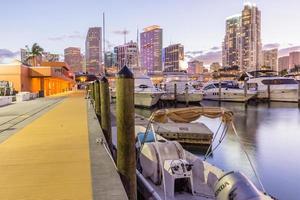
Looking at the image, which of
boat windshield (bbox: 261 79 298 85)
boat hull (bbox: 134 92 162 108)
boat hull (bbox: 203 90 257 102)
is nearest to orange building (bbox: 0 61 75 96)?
boat hull (bbox: 134 92 162 108)

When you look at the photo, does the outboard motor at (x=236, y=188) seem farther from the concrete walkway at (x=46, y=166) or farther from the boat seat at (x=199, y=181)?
the concrete walkway at (x=46, y=166)

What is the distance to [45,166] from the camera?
7074 mm

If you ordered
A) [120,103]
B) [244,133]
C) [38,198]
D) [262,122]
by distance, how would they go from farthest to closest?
[262,122], [244,133], [120,103], [38,198]

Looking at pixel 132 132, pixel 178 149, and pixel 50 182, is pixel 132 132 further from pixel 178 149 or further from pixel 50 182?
pixel 178 149

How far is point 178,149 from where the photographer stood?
966 cm

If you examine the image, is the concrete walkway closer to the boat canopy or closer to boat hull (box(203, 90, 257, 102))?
the boat canopy

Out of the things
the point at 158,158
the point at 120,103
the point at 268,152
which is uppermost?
the point at 120,103

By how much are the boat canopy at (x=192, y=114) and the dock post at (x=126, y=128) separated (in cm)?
232

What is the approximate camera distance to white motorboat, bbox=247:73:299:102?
53.4m

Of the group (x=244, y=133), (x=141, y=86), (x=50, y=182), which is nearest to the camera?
(x=50, y=182)

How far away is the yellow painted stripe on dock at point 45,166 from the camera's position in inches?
213

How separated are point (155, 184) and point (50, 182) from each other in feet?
13.0

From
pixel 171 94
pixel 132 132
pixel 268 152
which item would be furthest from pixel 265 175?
pixel 171 94

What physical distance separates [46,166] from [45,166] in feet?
0.07
